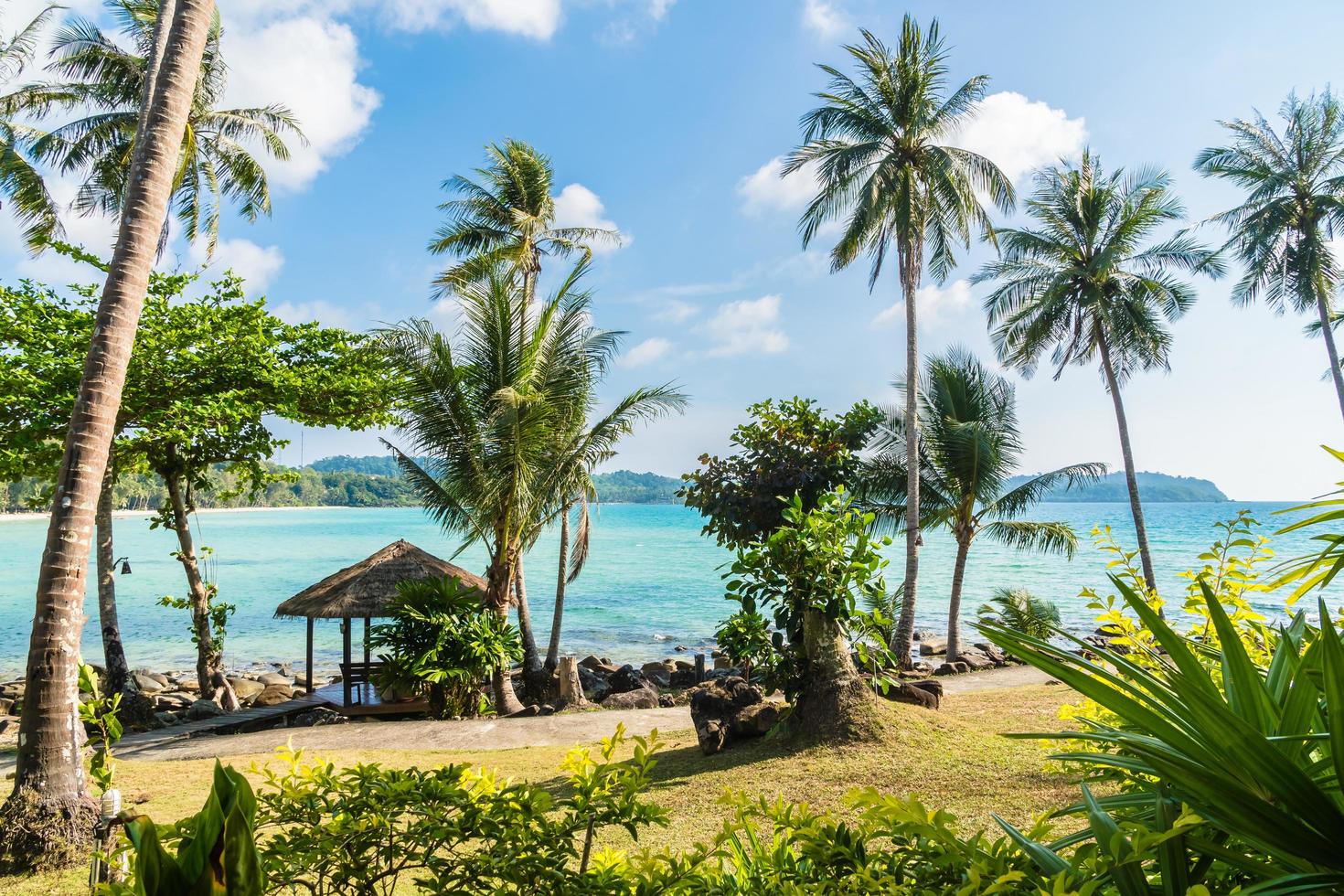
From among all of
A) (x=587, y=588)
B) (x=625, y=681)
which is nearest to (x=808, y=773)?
(x=625, y=681)

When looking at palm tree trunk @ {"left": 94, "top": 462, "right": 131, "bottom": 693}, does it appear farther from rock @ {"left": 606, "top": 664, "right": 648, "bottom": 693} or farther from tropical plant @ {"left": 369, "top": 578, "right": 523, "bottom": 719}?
rock @ {"left": 606, "top": 664, "right": 648, "bottom": 693}

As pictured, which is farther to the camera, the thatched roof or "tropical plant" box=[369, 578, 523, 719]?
the thatched roof

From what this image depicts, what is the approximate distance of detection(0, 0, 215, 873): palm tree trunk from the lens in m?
5.34

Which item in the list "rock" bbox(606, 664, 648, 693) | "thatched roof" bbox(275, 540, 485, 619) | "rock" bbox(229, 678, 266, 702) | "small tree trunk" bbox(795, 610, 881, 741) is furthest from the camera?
"rock" bbox(606, 664, 648, 693)

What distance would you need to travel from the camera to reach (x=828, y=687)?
24.3 ft

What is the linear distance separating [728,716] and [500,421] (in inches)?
253

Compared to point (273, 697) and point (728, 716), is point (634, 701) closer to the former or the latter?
point (728, 716)

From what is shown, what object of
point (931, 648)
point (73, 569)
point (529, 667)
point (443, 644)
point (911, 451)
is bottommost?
point (931, 648)

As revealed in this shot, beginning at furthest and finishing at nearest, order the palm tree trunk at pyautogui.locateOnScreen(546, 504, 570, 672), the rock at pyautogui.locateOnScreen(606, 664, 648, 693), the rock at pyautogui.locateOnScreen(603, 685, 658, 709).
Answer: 1. the rock at pyautogui.locateOnScreen(606, 664, 648, 693)
2. the palm tree trunk at pyautogui.locateOnScreen(546, 504, 570, 672)
3. the rock at pyautogui.locateOnScreen(603, 685, 658, 709)

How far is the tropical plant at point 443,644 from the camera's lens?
1195cm

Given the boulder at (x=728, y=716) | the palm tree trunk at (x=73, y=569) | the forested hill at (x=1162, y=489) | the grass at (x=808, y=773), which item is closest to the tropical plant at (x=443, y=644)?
the grass at (x=808, y=773)

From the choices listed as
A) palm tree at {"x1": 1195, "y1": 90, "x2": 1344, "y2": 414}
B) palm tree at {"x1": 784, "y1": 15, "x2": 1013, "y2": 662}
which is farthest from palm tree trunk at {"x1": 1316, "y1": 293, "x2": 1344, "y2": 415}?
palm tree at {"x1": 784, "y1": 15, "x2": 1013, "y2": 662}

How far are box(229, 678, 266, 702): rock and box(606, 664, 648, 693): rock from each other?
7441 millimetres

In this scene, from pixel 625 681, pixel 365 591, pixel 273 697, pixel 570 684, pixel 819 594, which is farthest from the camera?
pixel 625 681
